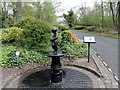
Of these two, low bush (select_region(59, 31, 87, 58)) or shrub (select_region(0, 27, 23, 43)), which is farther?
shrub (select_region(0, 27, 23, 43))

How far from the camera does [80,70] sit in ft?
17.3

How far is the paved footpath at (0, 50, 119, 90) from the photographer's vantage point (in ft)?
14.0

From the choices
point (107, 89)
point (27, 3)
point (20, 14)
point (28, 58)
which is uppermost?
point (27, 3)

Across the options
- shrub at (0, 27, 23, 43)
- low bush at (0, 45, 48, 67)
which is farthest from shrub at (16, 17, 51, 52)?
shrub at (0, 27, 23, 43)

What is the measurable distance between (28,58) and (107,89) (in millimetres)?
2702

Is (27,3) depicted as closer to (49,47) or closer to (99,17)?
(49,47)

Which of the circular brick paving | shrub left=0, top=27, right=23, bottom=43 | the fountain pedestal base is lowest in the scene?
the circular brick paving

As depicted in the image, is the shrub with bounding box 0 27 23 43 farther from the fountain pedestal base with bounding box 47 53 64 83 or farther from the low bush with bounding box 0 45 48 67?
the fountain pedestal base with bounding box 47 53 64 83

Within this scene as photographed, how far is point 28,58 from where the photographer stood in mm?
5660

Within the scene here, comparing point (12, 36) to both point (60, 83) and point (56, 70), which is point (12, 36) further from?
point (60, 83)

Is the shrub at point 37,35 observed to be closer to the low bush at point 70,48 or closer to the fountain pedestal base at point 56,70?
the low bush at point 70,48

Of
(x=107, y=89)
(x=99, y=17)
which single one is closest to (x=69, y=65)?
(x=107, y=89)

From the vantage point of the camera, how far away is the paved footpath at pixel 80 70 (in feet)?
14.0

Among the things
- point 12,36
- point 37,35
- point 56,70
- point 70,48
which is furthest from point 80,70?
point 12,36
